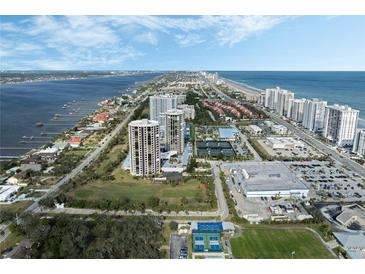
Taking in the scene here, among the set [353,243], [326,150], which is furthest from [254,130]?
[353,243]

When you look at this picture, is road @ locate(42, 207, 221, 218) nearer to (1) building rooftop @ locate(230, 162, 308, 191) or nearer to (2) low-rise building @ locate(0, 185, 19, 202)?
(2) low-rise building @ locate(0, 185, 19, 202)

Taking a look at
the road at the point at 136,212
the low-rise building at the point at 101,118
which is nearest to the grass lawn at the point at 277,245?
the road at the point at 136,212

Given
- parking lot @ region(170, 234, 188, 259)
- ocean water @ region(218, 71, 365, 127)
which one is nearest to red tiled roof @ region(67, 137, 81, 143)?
parking lot @ region(170, 234, 188, 259)

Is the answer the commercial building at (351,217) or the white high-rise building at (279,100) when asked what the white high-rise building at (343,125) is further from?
the commercial building at (351,217)

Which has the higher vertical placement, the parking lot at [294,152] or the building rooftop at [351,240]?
the parking lot at [294,152]

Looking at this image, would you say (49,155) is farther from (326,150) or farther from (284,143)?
(326,150)

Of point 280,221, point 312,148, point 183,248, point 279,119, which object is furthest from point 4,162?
point 279,119

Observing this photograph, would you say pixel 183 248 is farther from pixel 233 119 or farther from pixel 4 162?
pixel 233 119
